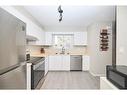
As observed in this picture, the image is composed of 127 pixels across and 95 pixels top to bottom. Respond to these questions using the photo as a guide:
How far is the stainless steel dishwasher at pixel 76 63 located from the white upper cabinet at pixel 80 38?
0.73 metres

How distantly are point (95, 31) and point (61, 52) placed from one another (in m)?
2.57

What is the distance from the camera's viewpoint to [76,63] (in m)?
7.88

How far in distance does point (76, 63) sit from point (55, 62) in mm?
1025

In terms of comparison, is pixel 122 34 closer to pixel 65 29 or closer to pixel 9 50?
pixel 9 50

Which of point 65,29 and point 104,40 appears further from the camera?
point 65,29

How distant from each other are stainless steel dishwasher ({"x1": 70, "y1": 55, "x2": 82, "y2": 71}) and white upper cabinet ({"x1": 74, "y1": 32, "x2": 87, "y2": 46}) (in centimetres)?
73

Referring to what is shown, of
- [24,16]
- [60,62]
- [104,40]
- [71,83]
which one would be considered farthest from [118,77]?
[60,62]

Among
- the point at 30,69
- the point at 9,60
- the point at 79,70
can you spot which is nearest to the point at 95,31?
the point at 79,70

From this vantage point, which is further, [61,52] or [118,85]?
[61,52]

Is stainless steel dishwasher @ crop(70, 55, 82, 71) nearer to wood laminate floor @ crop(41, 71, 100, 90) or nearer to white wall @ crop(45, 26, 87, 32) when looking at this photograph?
white wall @ crop(45, 26, 87, 32)

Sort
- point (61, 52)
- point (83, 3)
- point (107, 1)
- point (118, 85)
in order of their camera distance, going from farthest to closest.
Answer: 1. point (61, 52)
2. point (118, 85)
3. point (83, 3)
4. point (107, 1)

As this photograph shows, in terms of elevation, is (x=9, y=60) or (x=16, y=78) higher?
(x=9, y=60)

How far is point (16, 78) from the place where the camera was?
1.88 metres

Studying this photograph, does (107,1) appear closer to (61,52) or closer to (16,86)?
(16,86)
